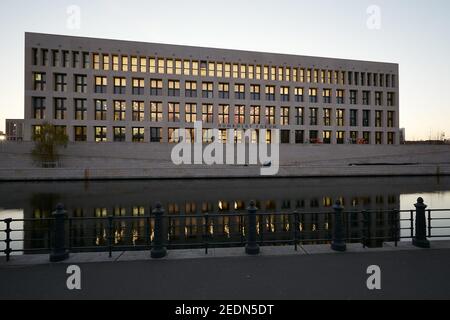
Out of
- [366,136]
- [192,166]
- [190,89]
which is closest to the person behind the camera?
[192,166]

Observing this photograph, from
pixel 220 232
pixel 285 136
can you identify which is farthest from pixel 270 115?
pixel 220 232

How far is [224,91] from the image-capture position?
2101 inches

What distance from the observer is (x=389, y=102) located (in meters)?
61.9

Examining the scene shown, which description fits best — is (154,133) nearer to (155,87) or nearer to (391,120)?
(155,87)

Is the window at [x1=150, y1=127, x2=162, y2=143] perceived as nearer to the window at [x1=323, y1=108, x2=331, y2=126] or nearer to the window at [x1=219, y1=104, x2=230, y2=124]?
the window at [x1=219, y1=104, x2=230, y2=124]

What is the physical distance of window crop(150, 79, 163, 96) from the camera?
50625mm

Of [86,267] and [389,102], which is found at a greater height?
[389,102]

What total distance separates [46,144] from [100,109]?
11.7 meters

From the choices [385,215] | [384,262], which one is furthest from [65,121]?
[384,262]

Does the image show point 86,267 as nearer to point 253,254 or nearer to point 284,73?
point 253,254

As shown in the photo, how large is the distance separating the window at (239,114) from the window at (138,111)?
666 inches

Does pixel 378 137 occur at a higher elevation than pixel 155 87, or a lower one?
lower
